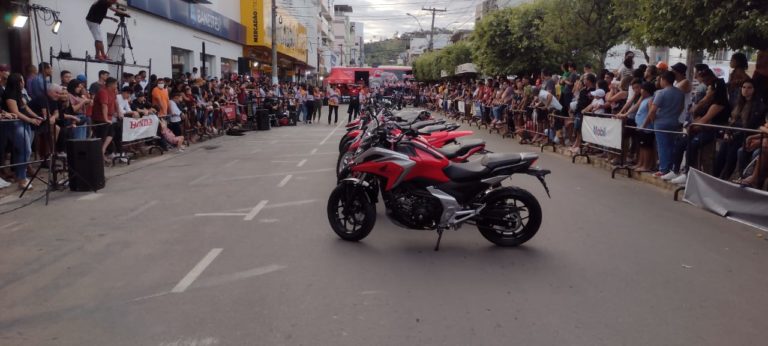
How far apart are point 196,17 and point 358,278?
23.6 metres

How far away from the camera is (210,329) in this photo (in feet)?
14.1

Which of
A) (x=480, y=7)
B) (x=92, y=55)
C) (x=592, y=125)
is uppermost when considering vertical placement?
(x=480, y=7)

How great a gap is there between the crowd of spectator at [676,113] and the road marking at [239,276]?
6.20 metres

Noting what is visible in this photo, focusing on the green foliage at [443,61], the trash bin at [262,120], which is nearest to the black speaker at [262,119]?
the trash bin at [262,120]

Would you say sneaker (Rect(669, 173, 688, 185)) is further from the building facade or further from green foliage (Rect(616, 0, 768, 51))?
the building facade

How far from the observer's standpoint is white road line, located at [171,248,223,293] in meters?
5.22

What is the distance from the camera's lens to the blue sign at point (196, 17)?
2138 cm

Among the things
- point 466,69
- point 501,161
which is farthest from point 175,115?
point 466,69

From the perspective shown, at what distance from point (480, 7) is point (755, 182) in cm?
7314

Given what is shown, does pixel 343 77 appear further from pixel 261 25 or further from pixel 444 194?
pixel 444 194

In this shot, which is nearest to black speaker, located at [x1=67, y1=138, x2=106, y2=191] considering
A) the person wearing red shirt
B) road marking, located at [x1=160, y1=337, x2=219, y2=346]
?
the person wearing red shirt

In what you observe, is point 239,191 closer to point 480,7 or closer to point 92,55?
point 92,55

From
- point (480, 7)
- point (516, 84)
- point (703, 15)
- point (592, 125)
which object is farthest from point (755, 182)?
point (480, 7)

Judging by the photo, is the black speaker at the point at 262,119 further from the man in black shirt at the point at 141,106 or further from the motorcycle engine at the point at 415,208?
the motorcycle engine at the point at 415,208
